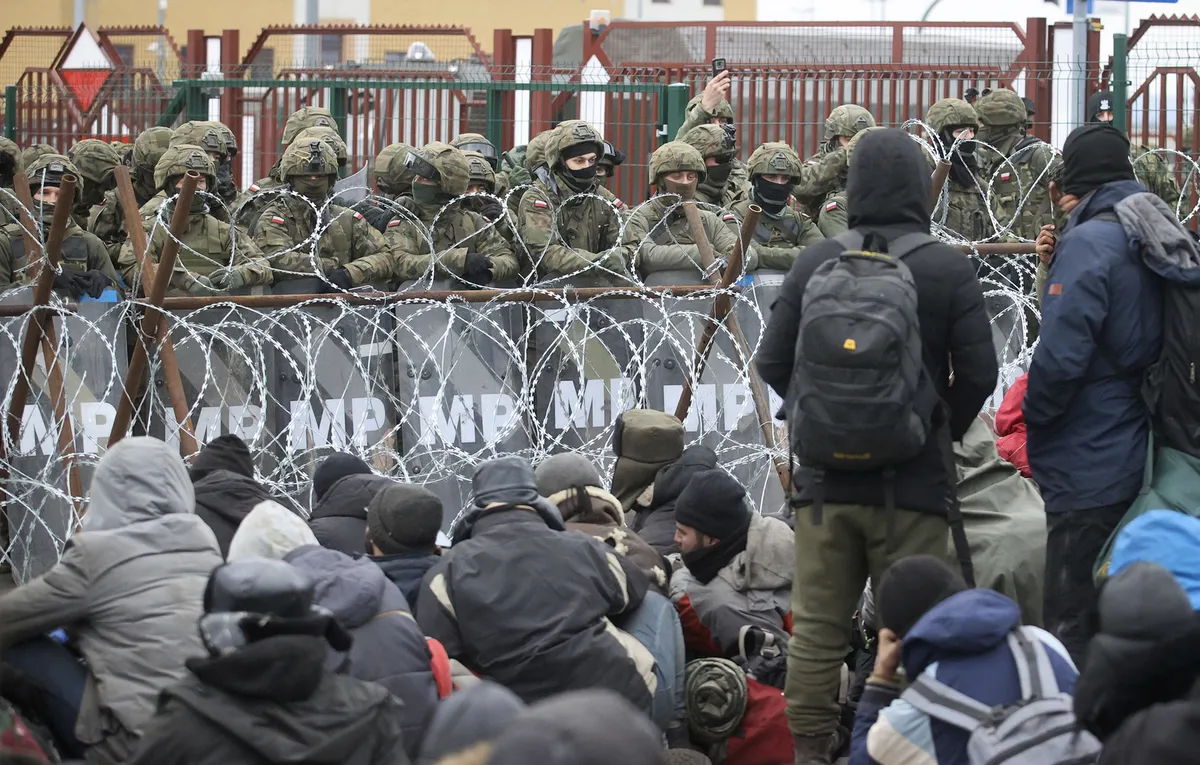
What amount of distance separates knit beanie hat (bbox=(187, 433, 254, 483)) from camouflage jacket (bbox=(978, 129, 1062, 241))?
5.17m

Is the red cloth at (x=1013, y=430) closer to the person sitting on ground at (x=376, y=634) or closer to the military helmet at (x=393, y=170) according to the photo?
the person sitting on ground at (x=376, y=634)

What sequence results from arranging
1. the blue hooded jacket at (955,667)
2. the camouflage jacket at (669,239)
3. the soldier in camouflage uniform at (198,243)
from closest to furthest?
the blue hooded jacket at (955,667) → the soldier in camouflage uniform at (198,243) → the camouflage jacket at (669,239)

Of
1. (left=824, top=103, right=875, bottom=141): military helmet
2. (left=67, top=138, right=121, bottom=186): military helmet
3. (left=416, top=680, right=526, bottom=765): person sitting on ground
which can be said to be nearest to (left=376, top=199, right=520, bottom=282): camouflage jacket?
(left=67, top=138, right=121, bottom=186): military helmet

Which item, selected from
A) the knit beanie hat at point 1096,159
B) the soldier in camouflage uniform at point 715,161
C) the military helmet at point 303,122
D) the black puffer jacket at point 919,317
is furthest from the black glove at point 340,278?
the knit beanie hat at point 1096,159

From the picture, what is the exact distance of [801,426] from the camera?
4.39 meters

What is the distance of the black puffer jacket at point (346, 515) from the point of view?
214 inches

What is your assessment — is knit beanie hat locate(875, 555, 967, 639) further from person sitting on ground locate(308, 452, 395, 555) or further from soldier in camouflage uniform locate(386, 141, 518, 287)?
soldier in camouflage uniform locate(386, 141, 518, 287)

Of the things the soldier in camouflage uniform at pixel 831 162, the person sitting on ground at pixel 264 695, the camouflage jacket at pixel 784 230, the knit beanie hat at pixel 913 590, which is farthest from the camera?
the soldier in camouflage uniform at pixel 831 162

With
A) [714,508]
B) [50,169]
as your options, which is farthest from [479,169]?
[714,508]

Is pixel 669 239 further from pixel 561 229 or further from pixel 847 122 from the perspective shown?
pixel 847 122

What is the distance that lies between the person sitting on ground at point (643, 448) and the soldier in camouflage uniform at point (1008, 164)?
3.85 metres

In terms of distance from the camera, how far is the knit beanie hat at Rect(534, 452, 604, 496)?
567 centimetres

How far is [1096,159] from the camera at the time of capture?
5.03 m

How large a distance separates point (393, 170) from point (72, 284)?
2763mm
